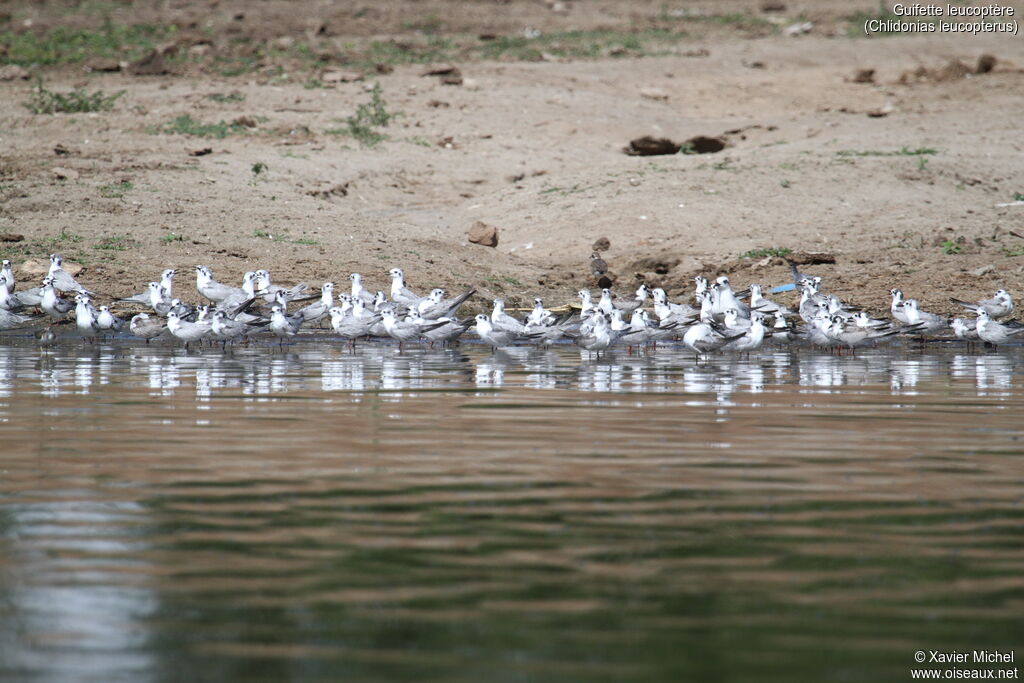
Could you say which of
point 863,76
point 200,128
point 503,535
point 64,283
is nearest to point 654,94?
point 863,76

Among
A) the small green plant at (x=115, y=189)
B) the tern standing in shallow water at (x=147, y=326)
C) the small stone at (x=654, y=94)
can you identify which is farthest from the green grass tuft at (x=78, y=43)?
the tern standing in shallow water at (x=147, y=326)

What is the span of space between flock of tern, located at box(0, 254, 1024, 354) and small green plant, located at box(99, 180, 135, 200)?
123 inches

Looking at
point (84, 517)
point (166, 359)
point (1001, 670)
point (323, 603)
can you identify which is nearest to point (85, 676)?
point (323, 603)

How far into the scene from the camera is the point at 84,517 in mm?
6480

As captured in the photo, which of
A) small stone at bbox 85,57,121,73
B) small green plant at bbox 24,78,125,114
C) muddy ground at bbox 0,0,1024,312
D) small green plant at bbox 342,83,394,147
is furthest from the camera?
small stone at bbox 85,57,121,73

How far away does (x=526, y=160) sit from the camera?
25453 millimetres

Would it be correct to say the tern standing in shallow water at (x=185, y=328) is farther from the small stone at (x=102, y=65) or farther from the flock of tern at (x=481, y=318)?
the small stone at (x=102, y=65)

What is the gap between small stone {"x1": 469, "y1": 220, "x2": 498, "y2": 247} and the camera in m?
21.3

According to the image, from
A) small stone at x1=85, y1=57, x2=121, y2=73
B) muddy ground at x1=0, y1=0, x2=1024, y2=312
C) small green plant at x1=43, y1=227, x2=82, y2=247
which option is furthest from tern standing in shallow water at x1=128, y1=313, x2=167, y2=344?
small stone at x1=85, y1=57, x2=121, y2=73

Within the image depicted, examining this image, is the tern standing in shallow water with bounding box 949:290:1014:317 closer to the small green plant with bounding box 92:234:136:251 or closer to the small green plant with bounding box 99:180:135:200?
the small green plant with bounding box 92:234:136:251

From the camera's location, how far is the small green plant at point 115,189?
21031mm

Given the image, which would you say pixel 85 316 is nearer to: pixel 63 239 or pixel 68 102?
pixel 63 239

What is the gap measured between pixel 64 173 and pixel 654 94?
13.4 metres

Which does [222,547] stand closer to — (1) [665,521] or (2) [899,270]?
(1) [665,521]
